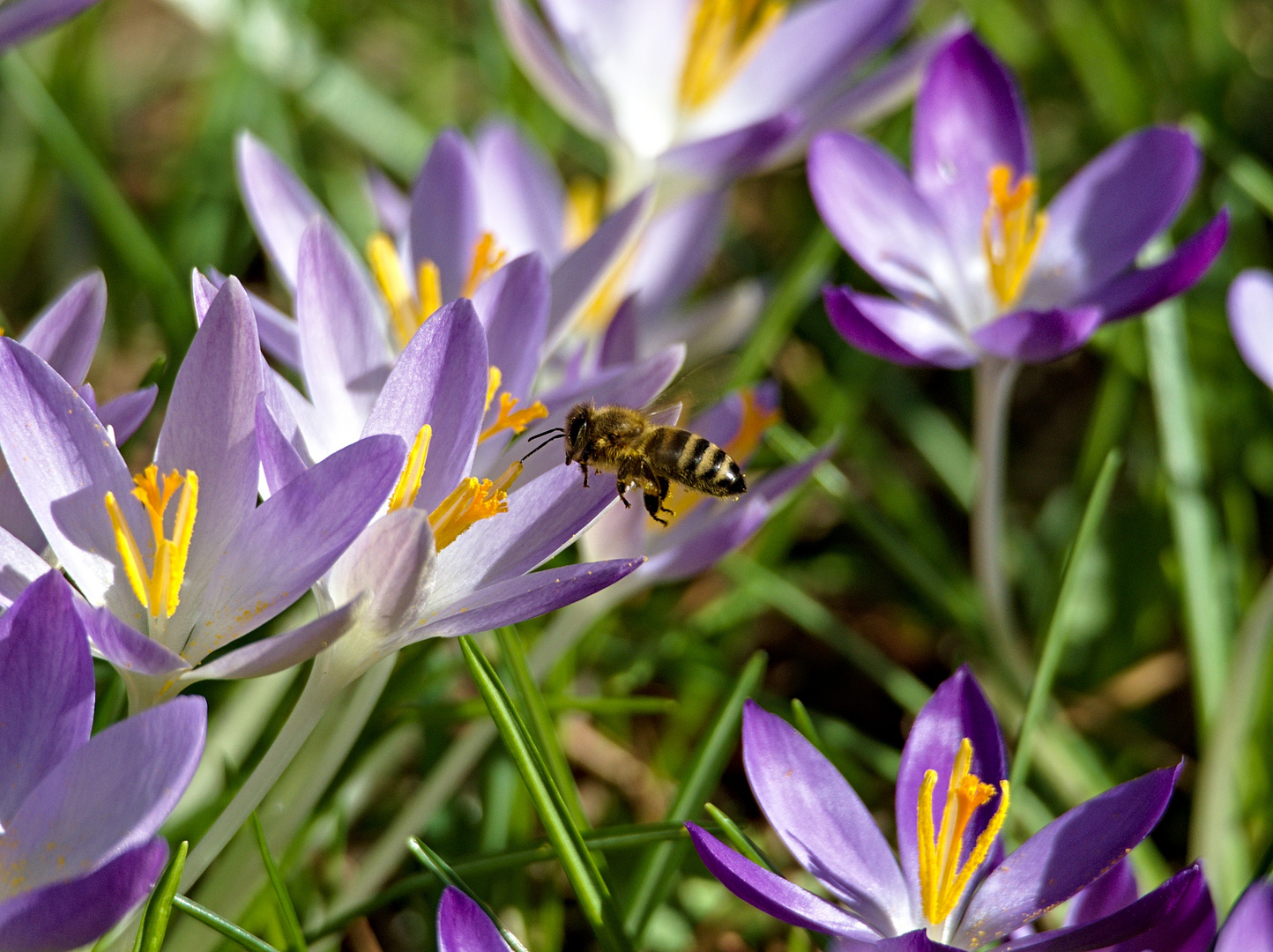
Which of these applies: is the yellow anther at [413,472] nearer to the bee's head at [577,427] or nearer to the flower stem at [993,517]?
the bee's head at [577,427]

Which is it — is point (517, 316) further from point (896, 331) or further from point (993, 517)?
point (993, 517)

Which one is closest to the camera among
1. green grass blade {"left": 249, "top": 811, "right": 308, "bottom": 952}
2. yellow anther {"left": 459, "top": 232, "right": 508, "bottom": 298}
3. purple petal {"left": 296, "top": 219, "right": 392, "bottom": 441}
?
green grass blade {"left": 249, "top": 811, "right": 308, "bottom": 952}

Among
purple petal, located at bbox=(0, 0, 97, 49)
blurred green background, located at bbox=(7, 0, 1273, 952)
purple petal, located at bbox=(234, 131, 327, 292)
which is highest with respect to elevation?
purple petal, located at bbox=(0, 0, 97, 49)

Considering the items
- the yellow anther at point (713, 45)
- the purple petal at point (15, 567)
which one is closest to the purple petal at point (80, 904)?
the purple petal at point (15, 567)

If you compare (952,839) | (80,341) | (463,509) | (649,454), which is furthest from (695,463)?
(80,341)

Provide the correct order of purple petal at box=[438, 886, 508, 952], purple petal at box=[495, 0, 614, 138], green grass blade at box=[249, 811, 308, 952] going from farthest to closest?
purple petal at box=[495, 0, 614, 138] < green grass blade at box=[249, 811, 308, 952] < purple petal at box=[438, 886, 508, 952]

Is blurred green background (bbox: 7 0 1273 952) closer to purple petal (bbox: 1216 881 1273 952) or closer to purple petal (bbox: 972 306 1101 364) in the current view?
purple petal (bbox: 972 306 1101 364)

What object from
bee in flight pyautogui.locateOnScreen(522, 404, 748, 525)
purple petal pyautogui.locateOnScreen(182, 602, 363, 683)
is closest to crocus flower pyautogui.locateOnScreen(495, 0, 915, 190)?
bee in flight pyautogui.locateOnScreen(522, 404, 748, 525)

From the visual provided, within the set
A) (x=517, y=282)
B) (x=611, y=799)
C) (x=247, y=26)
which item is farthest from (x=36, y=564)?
(x=247, y=26)

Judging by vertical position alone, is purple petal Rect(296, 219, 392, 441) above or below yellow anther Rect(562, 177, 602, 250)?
above
